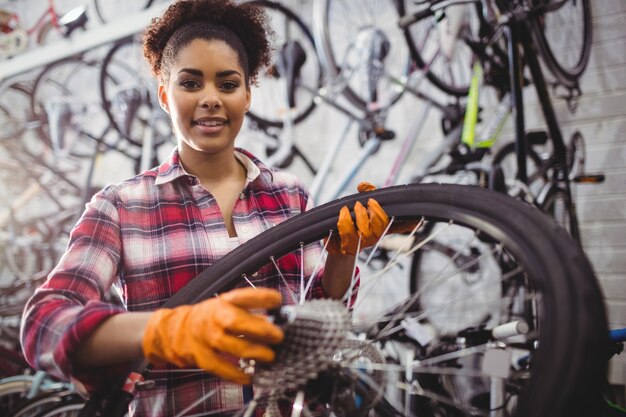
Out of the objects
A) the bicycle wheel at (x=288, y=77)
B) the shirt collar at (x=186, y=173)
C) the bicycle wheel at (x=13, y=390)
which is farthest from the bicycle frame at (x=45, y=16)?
the shirt collar at (x=186, y=173)

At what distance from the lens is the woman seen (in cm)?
50

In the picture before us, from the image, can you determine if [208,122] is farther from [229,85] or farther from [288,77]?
[288,77]

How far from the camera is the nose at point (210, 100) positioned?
2.51 ft

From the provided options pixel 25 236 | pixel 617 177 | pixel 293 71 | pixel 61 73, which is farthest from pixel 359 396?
pixel 61 73

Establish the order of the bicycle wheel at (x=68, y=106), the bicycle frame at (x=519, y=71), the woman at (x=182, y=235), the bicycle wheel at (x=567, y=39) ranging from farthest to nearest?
the bicycle wheel at (x=68, y=106)
the bicycle wheel at (x=567, y=39)
the bicycle frame at (x=519, y=71)
the woman at (x=182, y=235)

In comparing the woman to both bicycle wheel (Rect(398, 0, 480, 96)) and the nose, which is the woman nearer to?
the nose

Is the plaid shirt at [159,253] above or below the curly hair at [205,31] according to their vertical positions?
below

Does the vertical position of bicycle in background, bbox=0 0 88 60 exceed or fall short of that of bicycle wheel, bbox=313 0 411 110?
it exceeds it

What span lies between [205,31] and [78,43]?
2.03 metres

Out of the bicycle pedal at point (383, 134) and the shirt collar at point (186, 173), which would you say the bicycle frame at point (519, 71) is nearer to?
the bicycle pedal at point (383, 134)

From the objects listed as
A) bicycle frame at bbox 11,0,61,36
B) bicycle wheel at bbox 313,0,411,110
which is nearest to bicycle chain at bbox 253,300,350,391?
bicycle wheel at bbox 313,0,411,110

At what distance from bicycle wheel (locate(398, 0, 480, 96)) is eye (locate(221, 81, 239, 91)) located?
94cm

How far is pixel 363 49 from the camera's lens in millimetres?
1821

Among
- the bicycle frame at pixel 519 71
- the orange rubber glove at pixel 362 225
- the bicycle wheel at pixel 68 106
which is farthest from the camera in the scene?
the bicycle wheel at pixel 68 106
